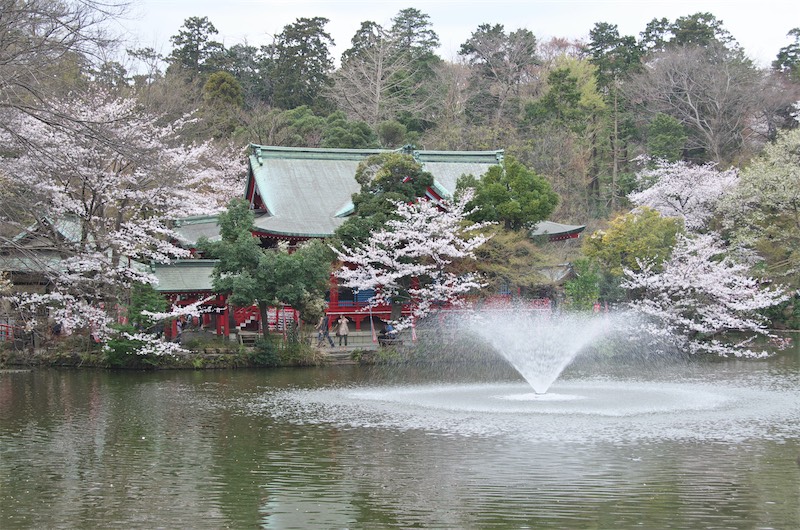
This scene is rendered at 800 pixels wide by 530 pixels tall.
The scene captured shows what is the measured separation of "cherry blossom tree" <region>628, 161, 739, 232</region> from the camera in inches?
1592

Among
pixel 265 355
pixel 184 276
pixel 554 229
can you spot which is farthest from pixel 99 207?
pixel 554 229

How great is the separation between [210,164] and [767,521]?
36.6 metres

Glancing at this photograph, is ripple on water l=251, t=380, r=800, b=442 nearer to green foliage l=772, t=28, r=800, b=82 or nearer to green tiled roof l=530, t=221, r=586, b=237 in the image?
green tiled roof l=530, t=221, r=586, b=237

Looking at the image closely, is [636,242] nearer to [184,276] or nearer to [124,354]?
[184,276]

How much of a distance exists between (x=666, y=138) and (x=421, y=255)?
22871 millimetres

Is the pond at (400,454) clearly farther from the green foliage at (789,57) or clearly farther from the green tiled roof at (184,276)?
the green foliage at (789,57)

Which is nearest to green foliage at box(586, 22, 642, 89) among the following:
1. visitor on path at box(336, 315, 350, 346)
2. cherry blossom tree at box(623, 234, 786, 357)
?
cherry blossom tree at box(623, 234, 786, 357)

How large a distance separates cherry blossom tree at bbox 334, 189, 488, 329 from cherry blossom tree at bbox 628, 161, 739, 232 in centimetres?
1356

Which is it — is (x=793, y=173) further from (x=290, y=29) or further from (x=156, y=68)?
(x=290, y=29)

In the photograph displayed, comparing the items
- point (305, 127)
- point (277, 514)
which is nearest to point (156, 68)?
point (305, 127)

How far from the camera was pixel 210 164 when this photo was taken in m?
44.1

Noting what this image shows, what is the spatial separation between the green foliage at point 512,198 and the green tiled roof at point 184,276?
8782 mm

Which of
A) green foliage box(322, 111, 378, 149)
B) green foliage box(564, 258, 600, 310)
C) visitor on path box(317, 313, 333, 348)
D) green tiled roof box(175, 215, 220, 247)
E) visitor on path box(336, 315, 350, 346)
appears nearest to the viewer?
green foliage box(564, 258, 600, 310)

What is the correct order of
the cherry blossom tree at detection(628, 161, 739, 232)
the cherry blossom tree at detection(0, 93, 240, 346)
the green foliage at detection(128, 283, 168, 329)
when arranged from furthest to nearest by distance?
the cherry blossom tree at detection(628, 161, 739, 232)
the green foliage at detection(128, 283, 168, 329)
the cherry blossom tree at detection(0, 93, 240, 346)
